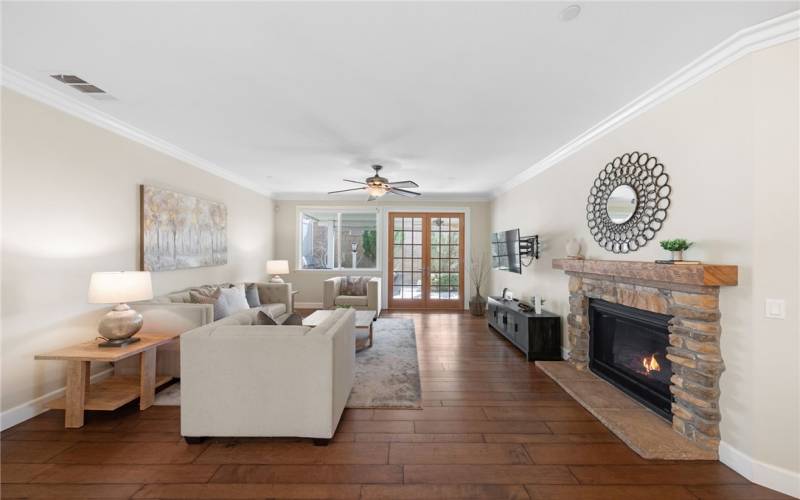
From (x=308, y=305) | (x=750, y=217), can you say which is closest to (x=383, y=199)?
(x=308, y=305)

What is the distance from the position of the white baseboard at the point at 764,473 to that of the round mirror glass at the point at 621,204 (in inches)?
69.0

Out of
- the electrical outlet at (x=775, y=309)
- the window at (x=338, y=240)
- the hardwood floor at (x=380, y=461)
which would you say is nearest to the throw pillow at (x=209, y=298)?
the hardwood floor at (x=380, y=461)

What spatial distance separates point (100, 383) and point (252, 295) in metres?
2.27

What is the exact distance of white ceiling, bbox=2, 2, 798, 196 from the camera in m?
1.86

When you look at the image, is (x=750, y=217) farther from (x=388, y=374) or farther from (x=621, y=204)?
(x=388, y=374)

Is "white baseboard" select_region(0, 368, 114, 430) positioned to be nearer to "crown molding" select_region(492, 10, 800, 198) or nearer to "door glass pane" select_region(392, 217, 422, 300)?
"crown molding" select_region(492, 10, 800, 198)

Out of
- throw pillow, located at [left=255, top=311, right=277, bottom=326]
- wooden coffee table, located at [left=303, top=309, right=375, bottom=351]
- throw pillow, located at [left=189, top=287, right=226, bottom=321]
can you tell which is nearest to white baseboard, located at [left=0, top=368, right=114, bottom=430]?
throw pillow, located at [left=189, top=287, right=226, bottom=321]

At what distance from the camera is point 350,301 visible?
6141 mm

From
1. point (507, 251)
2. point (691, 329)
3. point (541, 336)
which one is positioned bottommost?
point (541, 336)

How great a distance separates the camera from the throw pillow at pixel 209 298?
409 cm

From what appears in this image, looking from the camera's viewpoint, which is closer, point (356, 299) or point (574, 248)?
point (574, 248)

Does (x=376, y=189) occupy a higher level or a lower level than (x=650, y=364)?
higher

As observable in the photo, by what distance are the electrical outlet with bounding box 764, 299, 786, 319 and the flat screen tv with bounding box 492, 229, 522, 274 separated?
291cm

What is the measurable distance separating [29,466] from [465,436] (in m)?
2.75
